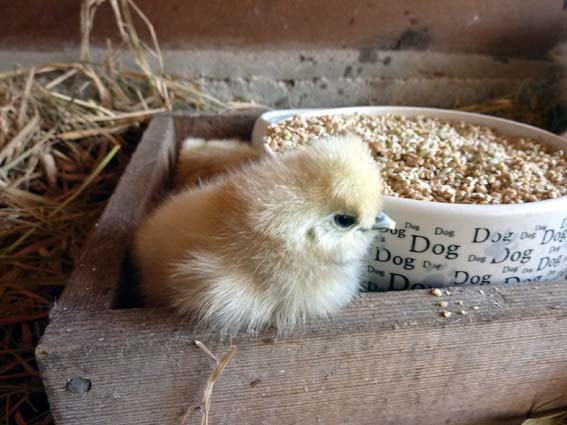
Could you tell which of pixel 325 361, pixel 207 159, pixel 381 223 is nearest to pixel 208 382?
pixel 325 361

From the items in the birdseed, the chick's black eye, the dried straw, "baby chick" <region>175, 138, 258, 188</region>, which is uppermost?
the chick's black eye

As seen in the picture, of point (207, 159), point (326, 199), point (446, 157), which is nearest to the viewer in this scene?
point (326, 199)

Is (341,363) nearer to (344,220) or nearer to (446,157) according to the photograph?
(344,220)

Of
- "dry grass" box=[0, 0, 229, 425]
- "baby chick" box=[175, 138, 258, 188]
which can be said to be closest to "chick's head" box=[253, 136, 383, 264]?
"baby chick" box=[175, 138, 258, 188]

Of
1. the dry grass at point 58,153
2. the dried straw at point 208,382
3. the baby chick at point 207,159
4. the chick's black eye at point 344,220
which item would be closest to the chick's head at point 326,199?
the chick's black eye at point 344,220

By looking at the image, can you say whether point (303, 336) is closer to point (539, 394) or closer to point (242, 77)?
point (539, 394)

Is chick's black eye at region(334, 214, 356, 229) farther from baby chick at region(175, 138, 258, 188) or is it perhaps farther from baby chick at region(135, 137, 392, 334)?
baby chick at region(175, 138, 258, 188)
